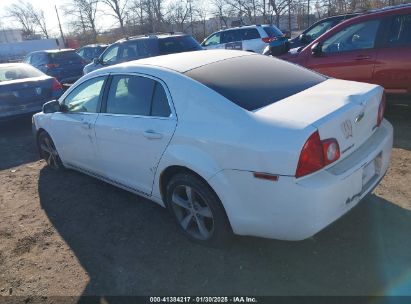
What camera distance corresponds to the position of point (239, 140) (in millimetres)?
2699

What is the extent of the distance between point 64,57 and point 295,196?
1307 cm

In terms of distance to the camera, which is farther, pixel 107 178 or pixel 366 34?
pixel 366 34

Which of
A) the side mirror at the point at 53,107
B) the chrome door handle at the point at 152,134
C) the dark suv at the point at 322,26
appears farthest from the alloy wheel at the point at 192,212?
the dark suv at the point at 322,26

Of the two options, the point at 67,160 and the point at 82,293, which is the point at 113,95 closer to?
the point at 67,160

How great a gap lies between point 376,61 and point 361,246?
3711 millimetres

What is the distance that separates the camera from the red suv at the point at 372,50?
18.4 feet

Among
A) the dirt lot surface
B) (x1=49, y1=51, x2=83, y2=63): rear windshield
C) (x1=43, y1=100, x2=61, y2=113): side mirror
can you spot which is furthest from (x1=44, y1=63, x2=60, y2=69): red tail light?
the dirt lot surface

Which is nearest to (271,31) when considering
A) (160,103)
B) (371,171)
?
(160,103)

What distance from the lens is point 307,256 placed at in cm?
306

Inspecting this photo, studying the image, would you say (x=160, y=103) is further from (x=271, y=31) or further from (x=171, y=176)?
(x=271, y=31)

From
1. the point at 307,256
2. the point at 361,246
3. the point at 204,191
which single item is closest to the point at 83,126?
the point at 204,191

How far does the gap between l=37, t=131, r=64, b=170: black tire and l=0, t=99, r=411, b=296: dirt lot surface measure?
1.09 meters

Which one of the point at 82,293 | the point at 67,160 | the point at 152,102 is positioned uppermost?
the point at 152,102

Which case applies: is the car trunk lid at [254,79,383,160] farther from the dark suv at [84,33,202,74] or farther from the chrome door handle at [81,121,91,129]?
the dark suv at [84,33,202,74]
